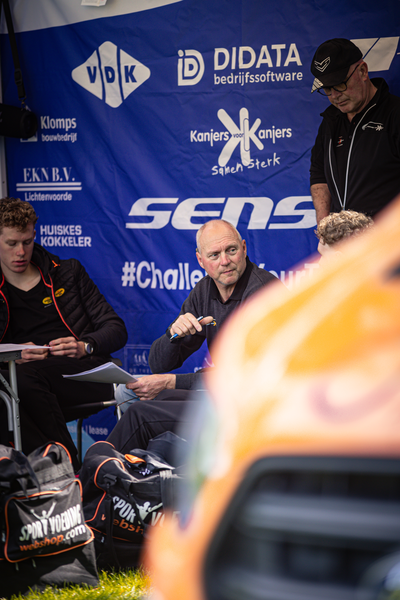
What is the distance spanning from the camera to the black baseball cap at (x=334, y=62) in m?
Answer: 2.62

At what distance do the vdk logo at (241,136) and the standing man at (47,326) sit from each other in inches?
45.4

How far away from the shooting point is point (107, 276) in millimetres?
3775

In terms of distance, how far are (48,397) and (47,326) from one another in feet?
1.67

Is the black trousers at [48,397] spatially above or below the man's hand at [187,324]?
below

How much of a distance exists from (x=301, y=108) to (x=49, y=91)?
1.74 m

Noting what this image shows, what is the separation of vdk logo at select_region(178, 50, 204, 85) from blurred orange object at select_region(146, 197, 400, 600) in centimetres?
318

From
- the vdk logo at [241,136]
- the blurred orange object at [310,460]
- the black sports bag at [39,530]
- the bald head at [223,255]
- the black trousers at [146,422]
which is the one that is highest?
the vdk logo at [241,136]

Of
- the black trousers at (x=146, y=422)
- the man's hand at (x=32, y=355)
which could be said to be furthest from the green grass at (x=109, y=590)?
the man's hand at (x=32, y=355)

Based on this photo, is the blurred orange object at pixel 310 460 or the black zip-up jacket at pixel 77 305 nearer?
the blurred orange object at pixel 310 460

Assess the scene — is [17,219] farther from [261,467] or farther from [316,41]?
[261,467]

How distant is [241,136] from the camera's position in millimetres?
3377

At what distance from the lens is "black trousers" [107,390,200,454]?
222 centimetres

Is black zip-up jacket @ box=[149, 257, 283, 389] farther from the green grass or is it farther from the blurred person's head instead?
the green grass

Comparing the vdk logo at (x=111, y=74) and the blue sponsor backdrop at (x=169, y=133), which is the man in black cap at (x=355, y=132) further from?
the vdk logo at (x=111, y=74)
